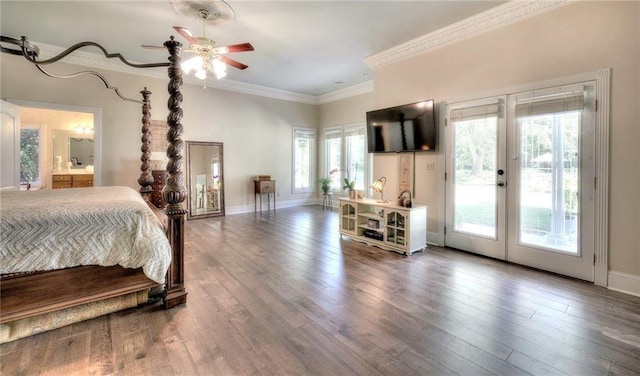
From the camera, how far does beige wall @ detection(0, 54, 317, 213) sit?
179 inches

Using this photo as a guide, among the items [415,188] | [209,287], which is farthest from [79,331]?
[415,188]

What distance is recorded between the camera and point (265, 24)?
3.70 metres

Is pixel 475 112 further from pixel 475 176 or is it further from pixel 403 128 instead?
pixel 403 128

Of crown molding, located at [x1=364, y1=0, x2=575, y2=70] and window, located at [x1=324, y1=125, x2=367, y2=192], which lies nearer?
crown molding, located at [x1=364, y1=0, x2=575, y2=70]

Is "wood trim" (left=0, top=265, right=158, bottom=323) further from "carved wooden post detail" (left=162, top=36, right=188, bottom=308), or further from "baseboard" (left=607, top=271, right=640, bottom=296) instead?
"baseboard" (left=607, top=271, right=640, bottom=296)

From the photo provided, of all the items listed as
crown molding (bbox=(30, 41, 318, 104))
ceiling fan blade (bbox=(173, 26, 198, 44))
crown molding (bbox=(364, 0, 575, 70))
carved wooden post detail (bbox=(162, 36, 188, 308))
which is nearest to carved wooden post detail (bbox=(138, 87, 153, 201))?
ceiling fan blade (bbox=(173, 26, 198, 44))

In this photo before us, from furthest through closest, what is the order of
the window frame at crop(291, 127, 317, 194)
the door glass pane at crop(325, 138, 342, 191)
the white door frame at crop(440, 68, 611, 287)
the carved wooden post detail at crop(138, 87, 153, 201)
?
the window frame at crop(291, 127, 317, 194)
the door glass pane at crop(325, 138, 342, 191)
the carved wooden post detail at crop(138, 87, 153, 201)
the white door frame at crop(440, 68, 611, 287)

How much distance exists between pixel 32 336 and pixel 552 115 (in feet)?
15.8

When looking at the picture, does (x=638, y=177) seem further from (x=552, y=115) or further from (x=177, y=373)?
(x=177, y=373)

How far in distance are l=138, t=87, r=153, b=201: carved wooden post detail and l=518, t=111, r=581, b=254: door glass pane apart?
4.70 m

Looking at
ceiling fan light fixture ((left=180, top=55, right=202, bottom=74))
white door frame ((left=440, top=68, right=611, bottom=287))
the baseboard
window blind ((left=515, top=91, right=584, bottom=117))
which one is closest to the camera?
the baseboard

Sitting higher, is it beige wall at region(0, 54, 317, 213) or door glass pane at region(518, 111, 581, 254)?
beige wall at region(0, 54, 317, 213)

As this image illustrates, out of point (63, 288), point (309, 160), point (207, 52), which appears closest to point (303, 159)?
point (309, 160)

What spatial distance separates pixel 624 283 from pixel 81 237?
4477 mm
